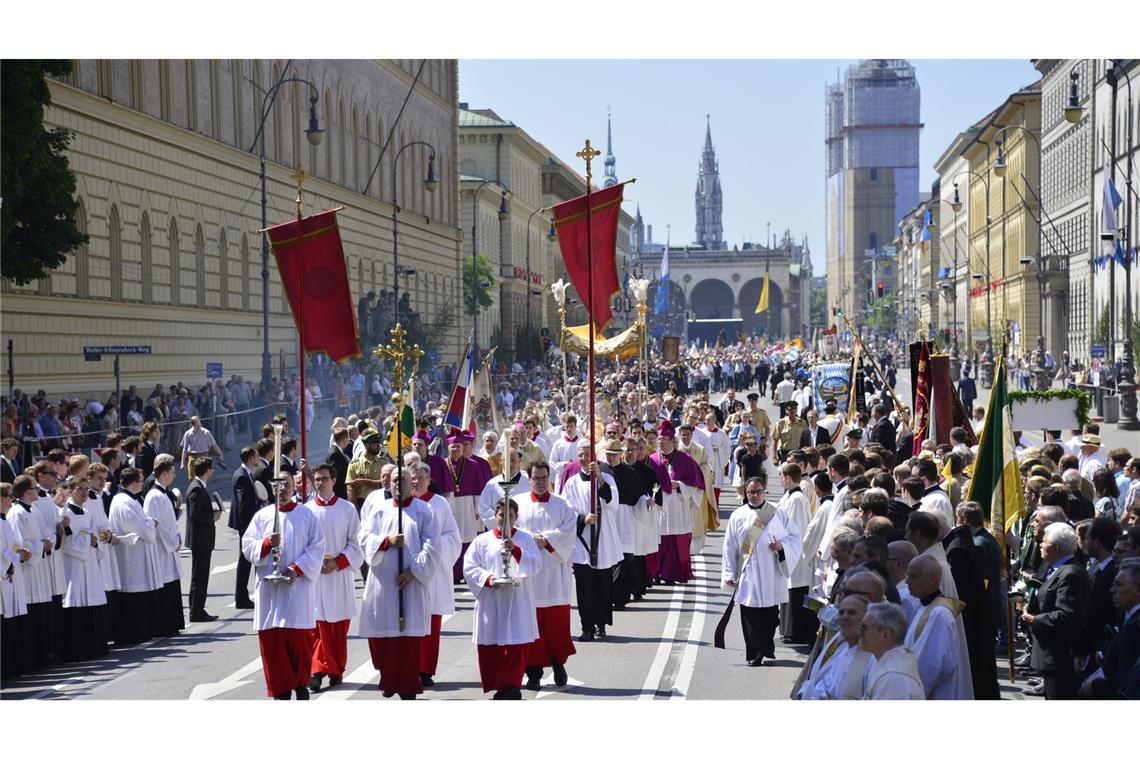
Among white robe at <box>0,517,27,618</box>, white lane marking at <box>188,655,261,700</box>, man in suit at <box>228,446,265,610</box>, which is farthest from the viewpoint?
man in suit at <box>228,446,265,610</box>

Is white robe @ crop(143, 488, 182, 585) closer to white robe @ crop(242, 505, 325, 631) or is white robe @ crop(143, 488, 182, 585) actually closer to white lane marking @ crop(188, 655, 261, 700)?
white lane marking @ crop(188, 655, 261, 700)

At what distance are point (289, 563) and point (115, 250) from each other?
878 inches

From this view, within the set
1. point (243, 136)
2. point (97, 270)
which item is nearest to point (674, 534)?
point (97, 270)

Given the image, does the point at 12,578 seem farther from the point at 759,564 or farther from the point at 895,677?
the point at 895,677

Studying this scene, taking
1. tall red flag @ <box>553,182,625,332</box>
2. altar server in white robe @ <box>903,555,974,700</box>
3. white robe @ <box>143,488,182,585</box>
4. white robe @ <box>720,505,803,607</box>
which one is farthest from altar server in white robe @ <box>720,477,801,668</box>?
white robe @ <box>143,488,182,585</box>

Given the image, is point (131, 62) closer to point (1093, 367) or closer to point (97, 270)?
point (97, 270)

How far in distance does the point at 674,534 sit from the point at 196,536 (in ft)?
18.0

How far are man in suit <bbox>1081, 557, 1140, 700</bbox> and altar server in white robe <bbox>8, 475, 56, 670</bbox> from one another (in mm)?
8046

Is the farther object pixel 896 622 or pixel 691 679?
pixel 691 679

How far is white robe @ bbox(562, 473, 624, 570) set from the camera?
49.5ft

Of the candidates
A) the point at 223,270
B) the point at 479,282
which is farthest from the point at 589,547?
the point at 479,282

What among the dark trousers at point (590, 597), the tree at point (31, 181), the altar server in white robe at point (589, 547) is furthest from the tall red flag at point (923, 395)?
the tree at point (31, 181)

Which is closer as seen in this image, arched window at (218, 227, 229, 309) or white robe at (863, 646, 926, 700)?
white robe at (863, 646, 926, 700)

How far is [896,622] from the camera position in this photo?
752 cm
